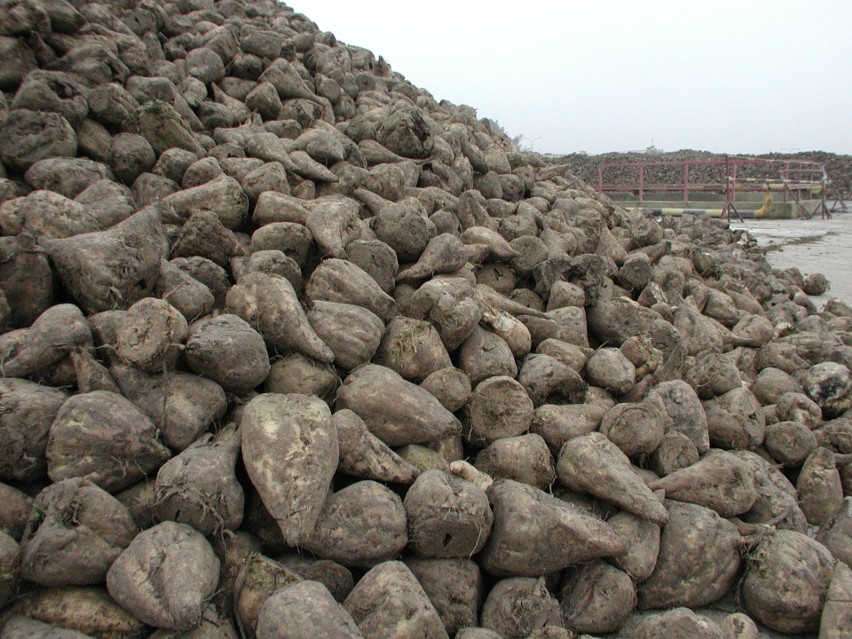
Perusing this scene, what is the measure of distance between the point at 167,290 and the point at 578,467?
2156mm

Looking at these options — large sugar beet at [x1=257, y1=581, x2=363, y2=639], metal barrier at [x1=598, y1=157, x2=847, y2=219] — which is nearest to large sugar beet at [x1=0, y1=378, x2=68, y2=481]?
large sugar beet at [x1=257, y1=581, x2=363, y2=639]

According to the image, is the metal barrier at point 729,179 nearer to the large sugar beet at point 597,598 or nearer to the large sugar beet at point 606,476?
the large sugar beet at point 606,476

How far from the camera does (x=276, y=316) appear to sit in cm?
296

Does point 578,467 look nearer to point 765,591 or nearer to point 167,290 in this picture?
point 765,591

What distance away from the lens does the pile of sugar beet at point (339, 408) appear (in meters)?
2.16

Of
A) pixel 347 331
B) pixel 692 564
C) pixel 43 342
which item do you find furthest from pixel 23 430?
pixel 692 564

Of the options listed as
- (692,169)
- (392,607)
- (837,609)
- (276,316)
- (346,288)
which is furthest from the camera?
(692,169)

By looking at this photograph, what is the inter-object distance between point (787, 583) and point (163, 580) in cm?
248

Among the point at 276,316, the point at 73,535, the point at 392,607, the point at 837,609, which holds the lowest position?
the point at 837,609

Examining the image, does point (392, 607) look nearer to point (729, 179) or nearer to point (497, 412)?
point (497, 412)

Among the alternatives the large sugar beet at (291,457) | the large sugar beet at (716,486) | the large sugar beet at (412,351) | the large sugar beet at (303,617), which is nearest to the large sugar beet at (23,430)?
the large sugar beet at (291,457)

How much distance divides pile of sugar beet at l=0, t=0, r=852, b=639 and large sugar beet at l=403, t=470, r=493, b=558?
0.01 metres

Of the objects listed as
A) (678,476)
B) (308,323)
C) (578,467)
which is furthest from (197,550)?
(678,476)

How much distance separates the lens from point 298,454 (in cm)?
235
